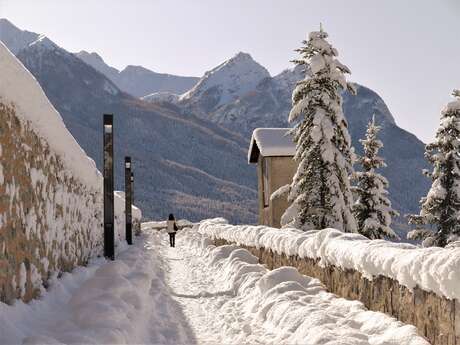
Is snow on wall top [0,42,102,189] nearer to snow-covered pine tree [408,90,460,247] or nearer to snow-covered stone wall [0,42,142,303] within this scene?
snow-covered stone wall [0,42,142,303]

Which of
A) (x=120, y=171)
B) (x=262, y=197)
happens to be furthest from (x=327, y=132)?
(x=120, y=171)

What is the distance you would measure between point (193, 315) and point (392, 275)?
3.48 metres

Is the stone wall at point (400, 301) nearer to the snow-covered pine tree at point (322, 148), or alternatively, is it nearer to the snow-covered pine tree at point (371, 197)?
the snow-covered pine tree at point (322, 148)

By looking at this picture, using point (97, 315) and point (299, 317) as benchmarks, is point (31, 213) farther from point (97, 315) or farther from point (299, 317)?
point (299, 317)

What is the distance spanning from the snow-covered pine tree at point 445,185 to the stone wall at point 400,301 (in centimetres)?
1589

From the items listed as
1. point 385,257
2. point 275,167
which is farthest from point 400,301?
point 275,167

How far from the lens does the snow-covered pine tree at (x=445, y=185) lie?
23.9m

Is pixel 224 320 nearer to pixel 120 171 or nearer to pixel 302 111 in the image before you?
pixel 302 111

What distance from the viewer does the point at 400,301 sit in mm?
6363

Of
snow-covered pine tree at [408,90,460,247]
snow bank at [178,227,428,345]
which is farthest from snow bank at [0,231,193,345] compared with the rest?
snow-covered pine tree at [408,90,460,247]

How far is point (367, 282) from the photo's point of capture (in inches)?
293

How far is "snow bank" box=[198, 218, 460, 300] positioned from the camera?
512 cm

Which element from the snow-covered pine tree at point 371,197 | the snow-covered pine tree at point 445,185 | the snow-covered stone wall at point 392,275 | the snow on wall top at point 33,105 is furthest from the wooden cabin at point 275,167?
the snow on wall top at point 33,105

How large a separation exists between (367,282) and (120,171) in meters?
162
